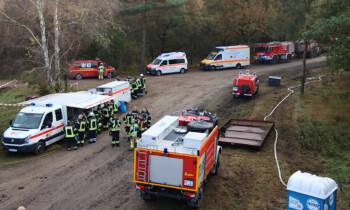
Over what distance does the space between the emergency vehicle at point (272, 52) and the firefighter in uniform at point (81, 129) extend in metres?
28.2

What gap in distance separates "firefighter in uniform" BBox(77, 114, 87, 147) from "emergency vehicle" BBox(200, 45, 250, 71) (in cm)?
2219

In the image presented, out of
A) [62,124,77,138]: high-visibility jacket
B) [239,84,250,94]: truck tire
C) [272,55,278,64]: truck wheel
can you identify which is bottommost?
[62,124,77,138]: high-visibility jacket

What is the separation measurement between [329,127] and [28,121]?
48.7ft

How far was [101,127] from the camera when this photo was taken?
59.7 ft

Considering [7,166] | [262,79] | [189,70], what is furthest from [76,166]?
[189,70]

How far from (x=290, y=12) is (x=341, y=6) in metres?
20.5

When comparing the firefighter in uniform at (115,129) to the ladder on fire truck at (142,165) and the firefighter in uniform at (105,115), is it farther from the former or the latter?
the ladder on fire truck at (142,165)

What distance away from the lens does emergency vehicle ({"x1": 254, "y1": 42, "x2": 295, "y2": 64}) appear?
38.3m

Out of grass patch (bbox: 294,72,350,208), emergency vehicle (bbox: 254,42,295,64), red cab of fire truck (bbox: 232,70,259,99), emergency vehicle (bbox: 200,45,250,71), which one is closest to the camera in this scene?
grass patch (bbox: 294,72,350,208)

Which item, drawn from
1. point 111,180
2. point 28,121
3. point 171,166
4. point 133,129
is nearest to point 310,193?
point 171,166

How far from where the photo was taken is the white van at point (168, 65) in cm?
3306

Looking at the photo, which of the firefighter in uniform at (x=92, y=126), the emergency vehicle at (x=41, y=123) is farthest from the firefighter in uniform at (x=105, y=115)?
the firefighter in uniform at (x=92, y=126)

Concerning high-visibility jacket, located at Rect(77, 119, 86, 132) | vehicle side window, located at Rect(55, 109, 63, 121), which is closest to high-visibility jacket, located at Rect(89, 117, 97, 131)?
high-visibility jacket, located at Rect(77, 119, 86, 132)

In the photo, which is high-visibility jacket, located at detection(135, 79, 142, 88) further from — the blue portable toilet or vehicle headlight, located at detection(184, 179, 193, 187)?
the blue portable toilet
